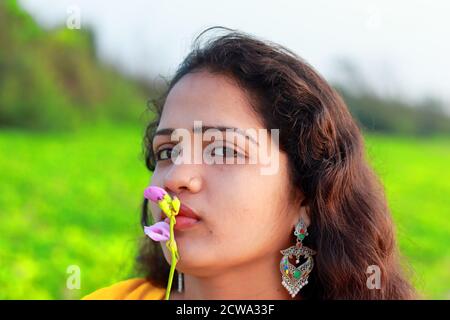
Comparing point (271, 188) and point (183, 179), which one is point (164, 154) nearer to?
point (183, 179)

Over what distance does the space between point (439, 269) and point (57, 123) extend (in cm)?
458

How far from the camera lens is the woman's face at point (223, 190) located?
2004 millimetres

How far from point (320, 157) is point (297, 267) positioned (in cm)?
39

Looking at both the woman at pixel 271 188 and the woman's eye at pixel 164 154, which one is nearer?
the woman at pixel 271 188

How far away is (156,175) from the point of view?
7.16 feet

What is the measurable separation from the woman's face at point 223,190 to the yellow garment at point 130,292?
0.45 metres

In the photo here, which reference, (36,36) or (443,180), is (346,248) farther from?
(443,180)

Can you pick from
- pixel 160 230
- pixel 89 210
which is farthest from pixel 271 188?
pixel 89 210

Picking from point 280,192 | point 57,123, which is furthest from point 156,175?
point 57,123

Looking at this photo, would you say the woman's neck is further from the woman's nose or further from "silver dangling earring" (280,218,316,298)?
the woman's nose

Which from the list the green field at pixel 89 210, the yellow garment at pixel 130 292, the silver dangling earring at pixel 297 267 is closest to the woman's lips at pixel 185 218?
the silver dangling earring at pixel 297 267

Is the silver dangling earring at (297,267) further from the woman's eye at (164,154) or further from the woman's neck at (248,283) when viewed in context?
the woman's eye at (164,154)

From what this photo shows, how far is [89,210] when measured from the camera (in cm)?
530

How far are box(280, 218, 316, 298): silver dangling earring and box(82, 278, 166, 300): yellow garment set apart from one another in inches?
22.0
